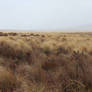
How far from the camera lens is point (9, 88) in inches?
106

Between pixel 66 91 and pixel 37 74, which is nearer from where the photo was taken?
pixel 66 91

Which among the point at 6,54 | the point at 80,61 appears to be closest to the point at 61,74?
the point at 80,61

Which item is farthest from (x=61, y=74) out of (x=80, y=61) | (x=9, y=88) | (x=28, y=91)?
(x=9, y=88)

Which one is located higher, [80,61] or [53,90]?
[80,61]

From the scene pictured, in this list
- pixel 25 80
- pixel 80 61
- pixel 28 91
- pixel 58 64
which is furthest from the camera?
pixel 58 64

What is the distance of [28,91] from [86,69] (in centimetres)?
156

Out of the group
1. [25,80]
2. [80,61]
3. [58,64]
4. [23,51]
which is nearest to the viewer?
[25,80]

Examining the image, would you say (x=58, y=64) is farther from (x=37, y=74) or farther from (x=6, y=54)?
(x=6, y=54)

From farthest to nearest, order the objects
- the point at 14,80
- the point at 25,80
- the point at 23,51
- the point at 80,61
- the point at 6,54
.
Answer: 1. the point at 23,51
2. the point at 6,54
3. the point at 80,61
4. the point at 25,80
5. the point at 14,80

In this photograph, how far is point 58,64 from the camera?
420 cm

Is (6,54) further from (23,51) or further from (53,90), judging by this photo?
(53,90)

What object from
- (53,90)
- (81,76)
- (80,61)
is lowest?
(53,90)

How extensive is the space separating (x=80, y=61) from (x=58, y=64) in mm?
802

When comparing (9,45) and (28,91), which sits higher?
(9,45)
